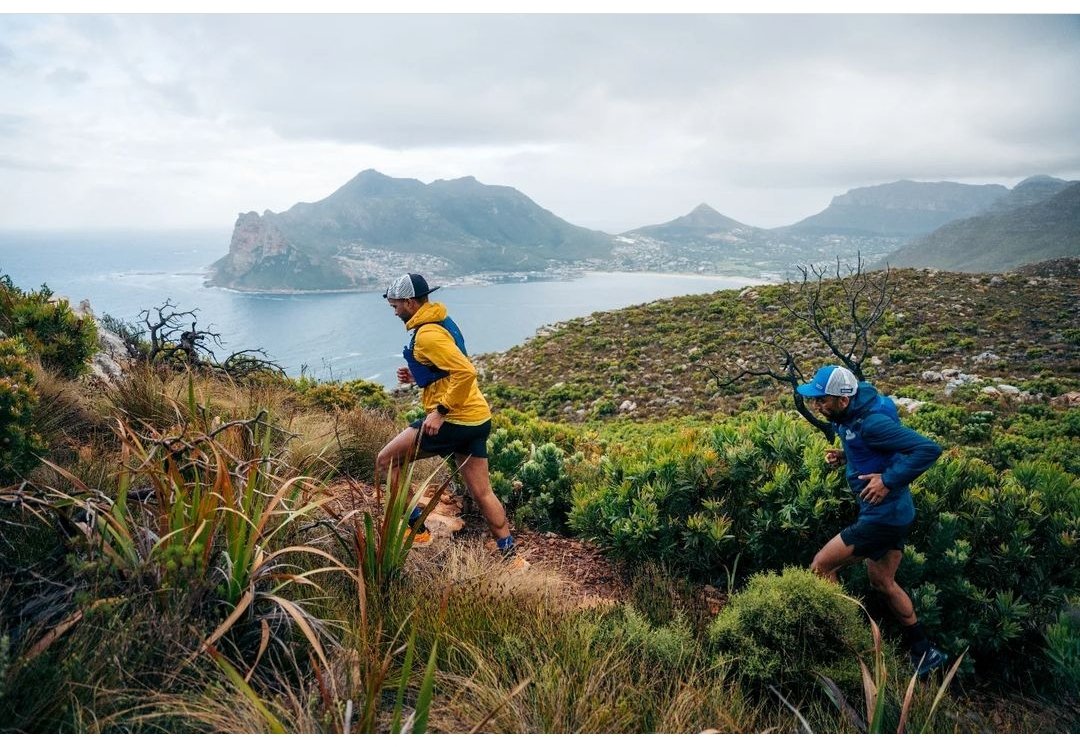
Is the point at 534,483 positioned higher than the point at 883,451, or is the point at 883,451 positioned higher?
the point at 883,451

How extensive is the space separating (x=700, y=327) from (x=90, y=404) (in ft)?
64.7

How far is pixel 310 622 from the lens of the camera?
2.63 m

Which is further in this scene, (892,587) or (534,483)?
(534,483)

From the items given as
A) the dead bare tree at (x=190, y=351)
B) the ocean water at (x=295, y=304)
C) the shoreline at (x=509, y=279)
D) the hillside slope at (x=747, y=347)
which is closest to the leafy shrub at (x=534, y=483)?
the dead bare tree at (x=190, y=351)

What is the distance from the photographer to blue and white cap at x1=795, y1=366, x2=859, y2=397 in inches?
138

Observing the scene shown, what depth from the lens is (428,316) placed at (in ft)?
13.0

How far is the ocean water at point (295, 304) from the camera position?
33.3m

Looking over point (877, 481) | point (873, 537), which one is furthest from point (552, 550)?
point (877, 481)

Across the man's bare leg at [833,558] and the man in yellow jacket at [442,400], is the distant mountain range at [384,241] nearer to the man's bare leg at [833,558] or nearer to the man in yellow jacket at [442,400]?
the man in yellow jacket at [442,400]

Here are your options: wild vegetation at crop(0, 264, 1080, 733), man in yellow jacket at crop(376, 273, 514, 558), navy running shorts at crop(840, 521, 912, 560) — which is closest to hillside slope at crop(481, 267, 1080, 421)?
wild vegetation at crop(0, 264, 1080, 733)

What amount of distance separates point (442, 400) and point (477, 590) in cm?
132

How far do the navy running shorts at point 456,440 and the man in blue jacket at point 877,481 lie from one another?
221 cm

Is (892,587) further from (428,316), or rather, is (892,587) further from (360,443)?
(360,443)

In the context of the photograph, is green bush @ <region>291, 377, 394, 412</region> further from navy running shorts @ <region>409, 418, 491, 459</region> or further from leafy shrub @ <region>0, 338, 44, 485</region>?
leafy shrub @ <region>0, 338, 44, 485</region>
